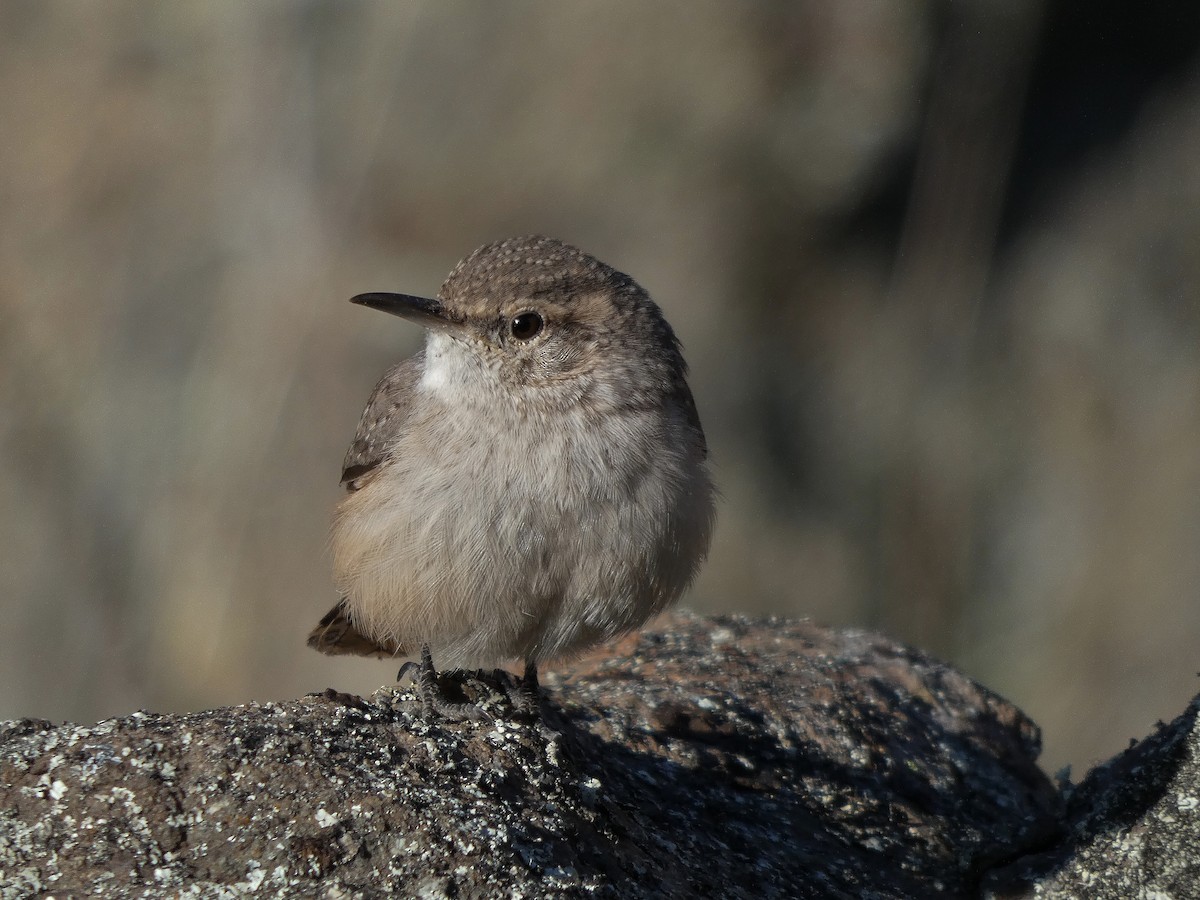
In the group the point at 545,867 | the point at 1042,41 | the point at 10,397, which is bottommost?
the point at 545,867

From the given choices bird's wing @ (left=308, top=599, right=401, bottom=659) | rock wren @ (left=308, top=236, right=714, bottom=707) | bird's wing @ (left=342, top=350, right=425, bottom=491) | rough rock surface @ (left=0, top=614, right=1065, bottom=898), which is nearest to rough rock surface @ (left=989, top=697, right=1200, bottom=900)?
rough rock surface @ (left=0, top=614, right=1065, bottom=898)

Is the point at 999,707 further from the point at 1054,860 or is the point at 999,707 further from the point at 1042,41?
the point at 1042,41

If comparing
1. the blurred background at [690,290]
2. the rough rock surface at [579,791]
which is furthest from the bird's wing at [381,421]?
the blurred background at [690,290]

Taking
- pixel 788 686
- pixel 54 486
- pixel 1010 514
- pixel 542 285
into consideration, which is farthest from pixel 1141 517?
pixel 54 486

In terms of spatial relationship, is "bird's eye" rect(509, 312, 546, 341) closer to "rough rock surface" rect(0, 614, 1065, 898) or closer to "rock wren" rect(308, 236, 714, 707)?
"rock wren" rect(308, 236, 714, 707)

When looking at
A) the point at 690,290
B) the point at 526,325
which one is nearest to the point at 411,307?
the point at 526,325

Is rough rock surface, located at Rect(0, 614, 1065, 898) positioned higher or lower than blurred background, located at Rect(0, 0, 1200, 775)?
lower
